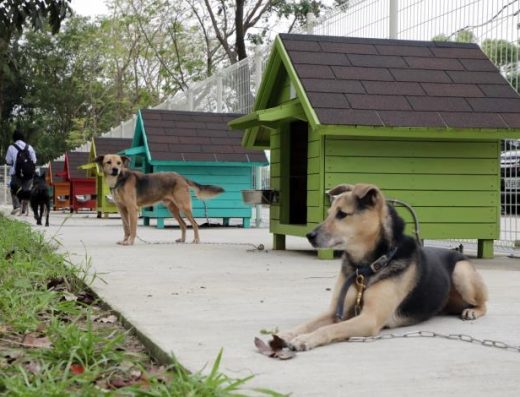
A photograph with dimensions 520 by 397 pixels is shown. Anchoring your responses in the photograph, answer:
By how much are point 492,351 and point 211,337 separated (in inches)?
51.1

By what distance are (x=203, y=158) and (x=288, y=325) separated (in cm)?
1097

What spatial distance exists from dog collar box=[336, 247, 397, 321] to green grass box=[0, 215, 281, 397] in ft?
A: 3.30

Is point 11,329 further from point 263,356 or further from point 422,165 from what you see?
point 422,165

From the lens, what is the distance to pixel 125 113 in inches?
2062

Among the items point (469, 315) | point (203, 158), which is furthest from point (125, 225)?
point (469, 315)

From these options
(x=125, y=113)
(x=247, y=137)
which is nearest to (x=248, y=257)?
(x=247, y=137)

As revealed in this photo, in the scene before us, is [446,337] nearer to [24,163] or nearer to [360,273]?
[360,273]

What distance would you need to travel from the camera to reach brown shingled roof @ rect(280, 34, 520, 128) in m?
8.34

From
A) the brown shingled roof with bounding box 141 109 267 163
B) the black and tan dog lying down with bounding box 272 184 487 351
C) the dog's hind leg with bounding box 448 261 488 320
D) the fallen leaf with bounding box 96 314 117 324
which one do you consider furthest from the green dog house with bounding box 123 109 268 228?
the black and tan dog lying down with bounding box 272 184 487 351

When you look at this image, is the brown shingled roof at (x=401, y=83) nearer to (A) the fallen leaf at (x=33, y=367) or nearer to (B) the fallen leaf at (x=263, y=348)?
(B) the fallen leaf at (x=263, y=348)

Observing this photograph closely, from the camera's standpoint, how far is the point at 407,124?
27.0ft

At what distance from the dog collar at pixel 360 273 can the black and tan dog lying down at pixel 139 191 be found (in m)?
6.91

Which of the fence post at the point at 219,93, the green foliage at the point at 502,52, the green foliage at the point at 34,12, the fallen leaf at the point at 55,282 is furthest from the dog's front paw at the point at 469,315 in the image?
the fence post at the point at 219,93

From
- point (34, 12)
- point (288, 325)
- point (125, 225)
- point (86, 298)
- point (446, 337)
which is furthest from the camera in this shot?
point (125, 225)
